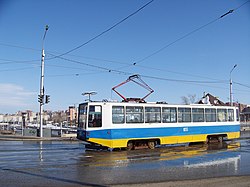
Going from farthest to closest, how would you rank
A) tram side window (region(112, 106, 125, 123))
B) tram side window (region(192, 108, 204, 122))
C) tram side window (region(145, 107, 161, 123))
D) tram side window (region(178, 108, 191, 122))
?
tram side window (region(192, 108, 204, 122)) → tram side window (region(178, 108, 191, 122)) → tram side window (region(145, 107, 161, 123)) → tram side window (region(112, 106, 125, 123))

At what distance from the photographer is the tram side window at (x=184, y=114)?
821 inches

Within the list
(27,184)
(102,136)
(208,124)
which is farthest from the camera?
(208,124)

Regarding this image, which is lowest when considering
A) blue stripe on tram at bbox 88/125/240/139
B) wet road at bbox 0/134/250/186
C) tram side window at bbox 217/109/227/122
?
wet road at bbox 0/134/250/186

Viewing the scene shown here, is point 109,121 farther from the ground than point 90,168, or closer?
farther from the ground

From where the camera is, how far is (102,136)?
17.5 m

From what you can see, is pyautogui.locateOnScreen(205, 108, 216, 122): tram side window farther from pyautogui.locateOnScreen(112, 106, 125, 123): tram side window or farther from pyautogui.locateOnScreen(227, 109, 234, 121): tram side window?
pyautogui.locateOnScreen(112, 106, 125, 123): tram side window

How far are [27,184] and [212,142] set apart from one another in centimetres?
1783

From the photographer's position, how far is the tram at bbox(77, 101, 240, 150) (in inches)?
691

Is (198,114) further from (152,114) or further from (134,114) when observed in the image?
(134,114)

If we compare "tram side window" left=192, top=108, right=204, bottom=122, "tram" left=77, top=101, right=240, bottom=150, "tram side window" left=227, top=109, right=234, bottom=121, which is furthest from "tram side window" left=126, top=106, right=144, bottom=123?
"tram side window" left=227, top=109, right=234, bottom=121

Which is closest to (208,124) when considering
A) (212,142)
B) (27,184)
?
(212,142)

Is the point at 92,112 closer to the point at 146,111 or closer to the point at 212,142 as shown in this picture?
the point at 146,111

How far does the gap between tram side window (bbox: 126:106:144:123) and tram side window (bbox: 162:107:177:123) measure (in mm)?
1830

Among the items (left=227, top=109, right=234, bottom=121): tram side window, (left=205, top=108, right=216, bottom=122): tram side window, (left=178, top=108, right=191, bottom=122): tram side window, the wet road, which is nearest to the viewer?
the wet road
